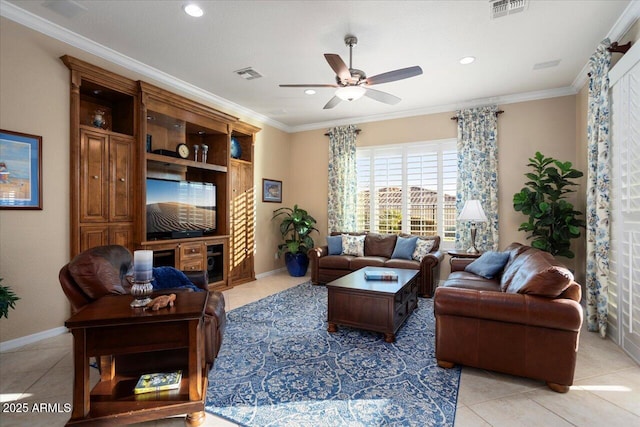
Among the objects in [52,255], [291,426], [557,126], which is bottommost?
[291,426]

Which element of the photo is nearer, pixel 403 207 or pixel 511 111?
pixel 511 111

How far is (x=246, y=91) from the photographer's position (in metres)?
4.93

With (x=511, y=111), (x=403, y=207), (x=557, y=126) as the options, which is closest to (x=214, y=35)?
(x=403, y=207)

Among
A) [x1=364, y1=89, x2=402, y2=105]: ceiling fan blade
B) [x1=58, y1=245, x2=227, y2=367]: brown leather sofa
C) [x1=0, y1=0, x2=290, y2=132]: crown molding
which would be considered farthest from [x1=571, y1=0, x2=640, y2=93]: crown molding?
[x1=0, y1=0, x2=290, y2=132]: crown molding

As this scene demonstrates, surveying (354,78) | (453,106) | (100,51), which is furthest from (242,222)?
(453,106)

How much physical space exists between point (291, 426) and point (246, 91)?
447cm

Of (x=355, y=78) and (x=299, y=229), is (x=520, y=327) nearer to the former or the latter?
(x=355, y=78)

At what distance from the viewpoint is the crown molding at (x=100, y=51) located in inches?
116

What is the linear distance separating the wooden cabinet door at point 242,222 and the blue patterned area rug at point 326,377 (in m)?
1.93

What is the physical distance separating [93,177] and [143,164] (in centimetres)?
56

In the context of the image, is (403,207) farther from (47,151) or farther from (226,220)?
(47,151)

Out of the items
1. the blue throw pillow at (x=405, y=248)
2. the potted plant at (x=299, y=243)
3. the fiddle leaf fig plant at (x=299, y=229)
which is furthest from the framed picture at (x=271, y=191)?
the blue throw pillow at (x=405, y=248)

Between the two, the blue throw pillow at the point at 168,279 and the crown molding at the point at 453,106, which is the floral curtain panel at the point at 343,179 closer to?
the crown molding at the point at 453,106

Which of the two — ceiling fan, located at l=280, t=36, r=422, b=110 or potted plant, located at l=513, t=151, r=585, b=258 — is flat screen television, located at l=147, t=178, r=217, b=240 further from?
potted plant, located at l=513, t=151, r=585, b=258
